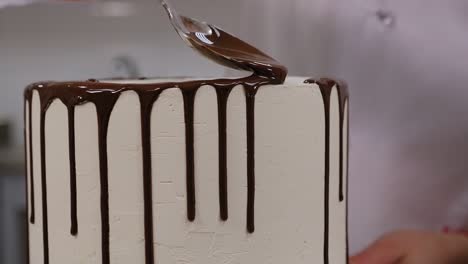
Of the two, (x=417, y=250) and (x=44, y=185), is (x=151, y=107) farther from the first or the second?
(x=417, y=250)

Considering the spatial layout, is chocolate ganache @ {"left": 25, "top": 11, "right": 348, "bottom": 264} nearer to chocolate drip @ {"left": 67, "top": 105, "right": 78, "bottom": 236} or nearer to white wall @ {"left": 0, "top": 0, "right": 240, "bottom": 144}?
chocolate drip @ {"left": 67, "top": 105, "right": 78, "bottom": 236}

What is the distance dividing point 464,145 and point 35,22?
104 cm

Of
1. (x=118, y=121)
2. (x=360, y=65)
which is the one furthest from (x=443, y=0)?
(x=118, y=121)

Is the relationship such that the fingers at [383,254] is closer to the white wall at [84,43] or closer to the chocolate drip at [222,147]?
the chocolate drip at [222,147]

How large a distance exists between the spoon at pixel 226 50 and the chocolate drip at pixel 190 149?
0.22 feet

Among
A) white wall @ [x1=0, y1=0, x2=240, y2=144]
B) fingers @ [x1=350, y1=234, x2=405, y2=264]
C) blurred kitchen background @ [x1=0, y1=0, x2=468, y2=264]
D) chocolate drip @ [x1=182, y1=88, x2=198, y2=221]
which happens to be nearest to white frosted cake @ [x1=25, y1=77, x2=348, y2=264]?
chocolate drip @ [x1=182, y1=88, x2=198, y2=221]

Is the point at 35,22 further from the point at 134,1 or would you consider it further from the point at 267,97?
the point at 267,97

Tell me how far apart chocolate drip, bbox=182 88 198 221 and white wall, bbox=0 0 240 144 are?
831 mm

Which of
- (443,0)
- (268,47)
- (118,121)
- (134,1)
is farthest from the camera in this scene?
(134,1)

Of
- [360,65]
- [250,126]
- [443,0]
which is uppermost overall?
[443,0]

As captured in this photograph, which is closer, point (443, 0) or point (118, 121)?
point (118, 121)

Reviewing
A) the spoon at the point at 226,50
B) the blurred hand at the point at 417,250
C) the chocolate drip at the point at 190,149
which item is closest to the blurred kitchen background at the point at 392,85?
the blurred hand at the point at 417,250

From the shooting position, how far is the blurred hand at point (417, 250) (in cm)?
101

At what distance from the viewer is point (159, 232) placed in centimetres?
67
